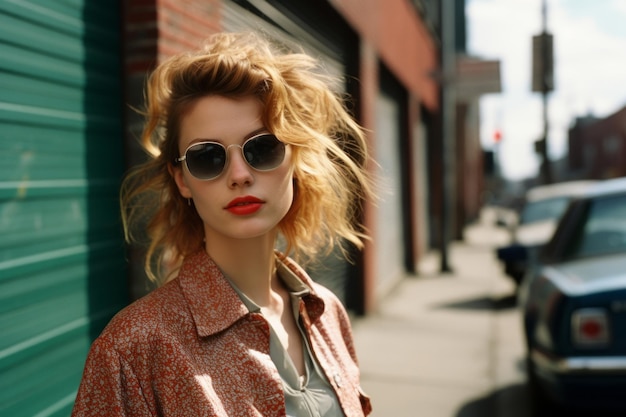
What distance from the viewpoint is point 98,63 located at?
3.36 metres

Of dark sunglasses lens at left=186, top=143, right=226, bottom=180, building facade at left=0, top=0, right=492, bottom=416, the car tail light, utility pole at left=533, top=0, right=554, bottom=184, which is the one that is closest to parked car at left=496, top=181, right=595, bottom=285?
utility pole at left=533, top=0, right=554, bottom=184

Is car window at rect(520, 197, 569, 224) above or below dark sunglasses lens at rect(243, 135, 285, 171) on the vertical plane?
below

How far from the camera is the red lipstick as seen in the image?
166 centimetres

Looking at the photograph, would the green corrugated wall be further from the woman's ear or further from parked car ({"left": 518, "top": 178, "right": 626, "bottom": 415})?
parked car ({"left": 518, "top": 178, "right": 626, "bottom": 415})

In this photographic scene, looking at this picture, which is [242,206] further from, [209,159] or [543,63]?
[543,63]

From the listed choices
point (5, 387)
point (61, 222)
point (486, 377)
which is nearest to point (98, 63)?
point (61, 222)

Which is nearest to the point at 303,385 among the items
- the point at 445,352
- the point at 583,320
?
the point at 583,320

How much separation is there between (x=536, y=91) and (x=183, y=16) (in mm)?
14385

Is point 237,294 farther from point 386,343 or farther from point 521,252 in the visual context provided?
point 386,343

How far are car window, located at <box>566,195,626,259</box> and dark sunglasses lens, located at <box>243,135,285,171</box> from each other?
12.4 ft

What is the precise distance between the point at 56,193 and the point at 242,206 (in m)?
1.62

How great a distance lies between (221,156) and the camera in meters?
1.65

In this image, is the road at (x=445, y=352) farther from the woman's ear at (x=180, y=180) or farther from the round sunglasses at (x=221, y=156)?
the round sunglasses at (x=221, y=156)

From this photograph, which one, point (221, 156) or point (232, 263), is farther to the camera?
point (232, 263)
